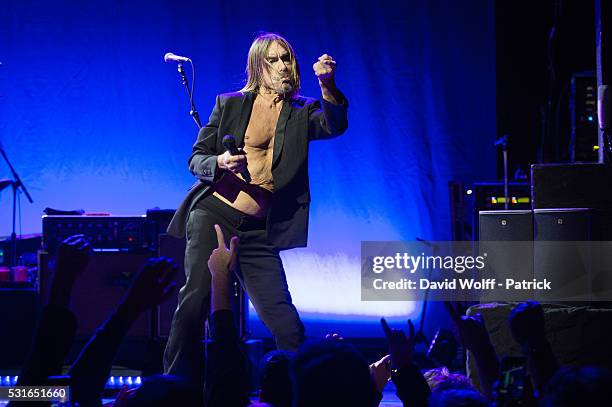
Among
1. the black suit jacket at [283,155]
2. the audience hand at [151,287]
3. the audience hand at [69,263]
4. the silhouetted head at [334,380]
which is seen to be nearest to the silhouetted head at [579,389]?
the silhouetted head at [334,380]

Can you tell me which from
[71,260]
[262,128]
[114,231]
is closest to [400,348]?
[71,260]

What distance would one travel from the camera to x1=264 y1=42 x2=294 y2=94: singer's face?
4.53 meters

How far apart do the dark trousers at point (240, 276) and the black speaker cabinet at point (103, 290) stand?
258cm

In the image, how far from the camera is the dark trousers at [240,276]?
427 centimetres

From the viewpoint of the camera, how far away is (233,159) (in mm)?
4145

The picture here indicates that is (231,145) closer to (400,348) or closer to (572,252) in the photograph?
(400,348)

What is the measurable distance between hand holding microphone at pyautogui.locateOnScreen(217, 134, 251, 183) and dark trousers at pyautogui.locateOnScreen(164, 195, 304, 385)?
313 mm

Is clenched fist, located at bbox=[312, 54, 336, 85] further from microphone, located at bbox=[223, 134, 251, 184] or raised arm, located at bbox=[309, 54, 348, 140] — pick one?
microphone, located at bbox=[223, 134, 251, 184]

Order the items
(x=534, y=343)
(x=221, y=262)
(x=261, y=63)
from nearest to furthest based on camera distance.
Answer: (x=534, y=343) → (x=221, y=262) → (x=261, y=63)

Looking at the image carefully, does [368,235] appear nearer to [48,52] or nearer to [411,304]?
[411,304]

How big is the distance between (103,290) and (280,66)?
317cm

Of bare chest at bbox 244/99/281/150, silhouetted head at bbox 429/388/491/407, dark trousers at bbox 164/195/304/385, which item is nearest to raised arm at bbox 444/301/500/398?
silhouetted head at bbox 429/388/491/407

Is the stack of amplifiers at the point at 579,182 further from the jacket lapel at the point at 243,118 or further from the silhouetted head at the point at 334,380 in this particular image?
the silhouetted head at the point at 334,380

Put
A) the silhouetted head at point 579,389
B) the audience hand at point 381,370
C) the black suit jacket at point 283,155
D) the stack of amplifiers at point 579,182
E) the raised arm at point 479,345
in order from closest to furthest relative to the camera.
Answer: the silhouetted head at point 579,389, the raised arm at point 479,345, the audience hand at point 381,370, the black suit jacket at point 283,155, the stack of amplifiers at point 579,182
